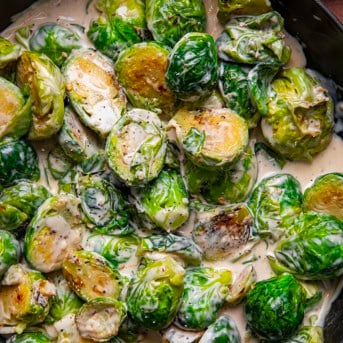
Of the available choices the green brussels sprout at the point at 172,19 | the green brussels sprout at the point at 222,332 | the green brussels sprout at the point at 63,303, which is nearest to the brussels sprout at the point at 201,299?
the green brussels sprout at the point at 222,332

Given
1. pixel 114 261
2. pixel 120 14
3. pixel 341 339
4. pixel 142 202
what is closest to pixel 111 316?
pixel 114 261

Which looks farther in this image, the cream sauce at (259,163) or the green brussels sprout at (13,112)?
the cream sauce at (259,163)

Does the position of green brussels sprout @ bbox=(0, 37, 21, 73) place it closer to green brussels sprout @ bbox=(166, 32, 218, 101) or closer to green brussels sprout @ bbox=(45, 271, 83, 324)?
green brussels sprout @ bbox=(166, 32, 218, 101)

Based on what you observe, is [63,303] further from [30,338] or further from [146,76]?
[146,76]

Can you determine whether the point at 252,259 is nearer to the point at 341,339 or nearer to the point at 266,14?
the point at 341,339

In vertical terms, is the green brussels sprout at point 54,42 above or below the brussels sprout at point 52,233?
above

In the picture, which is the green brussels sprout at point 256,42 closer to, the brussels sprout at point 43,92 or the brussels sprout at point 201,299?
the brussels sprout at point 43,92
